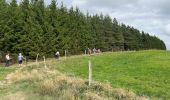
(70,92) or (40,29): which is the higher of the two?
(40,29)

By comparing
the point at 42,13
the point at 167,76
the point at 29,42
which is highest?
the point at 42,13

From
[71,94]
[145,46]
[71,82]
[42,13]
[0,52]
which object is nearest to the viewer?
[71,94]

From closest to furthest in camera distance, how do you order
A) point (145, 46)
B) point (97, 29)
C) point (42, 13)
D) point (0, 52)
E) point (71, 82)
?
1. point (71, 82)
2. point (0, 52)
3. point (42, 13)
4. point (97, 29)
5. point (145, 46)

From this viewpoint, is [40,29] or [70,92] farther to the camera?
[40,29]

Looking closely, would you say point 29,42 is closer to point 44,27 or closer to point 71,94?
point 44,27

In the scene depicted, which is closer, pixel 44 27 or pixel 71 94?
pixel 71 94

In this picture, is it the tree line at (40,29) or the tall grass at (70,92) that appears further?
the tree line at (40,29)

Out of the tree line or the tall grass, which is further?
the tree line

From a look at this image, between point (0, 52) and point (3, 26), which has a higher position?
point (3, 26)

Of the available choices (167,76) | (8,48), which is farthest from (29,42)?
(167,76)

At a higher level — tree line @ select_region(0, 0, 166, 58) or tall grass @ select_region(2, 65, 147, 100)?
tree line @ select_region(0, 0, 166, 58)

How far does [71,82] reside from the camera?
19.7 metres

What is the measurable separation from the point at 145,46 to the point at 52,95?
13596cm

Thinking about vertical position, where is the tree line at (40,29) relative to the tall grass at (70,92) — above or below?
above
